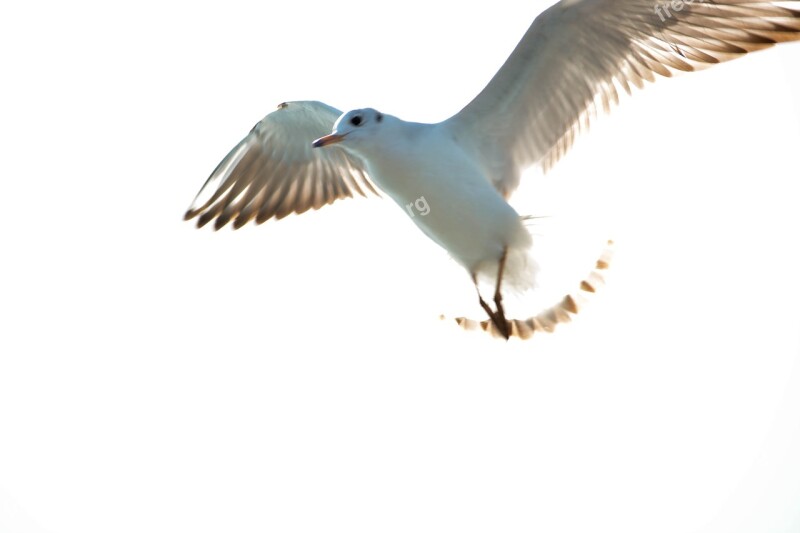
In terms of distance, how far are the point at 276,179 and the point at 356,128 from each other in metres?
1.30

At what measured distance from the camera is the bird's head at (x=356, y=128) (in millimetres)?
6094

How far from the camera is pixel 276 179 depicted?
7289mm

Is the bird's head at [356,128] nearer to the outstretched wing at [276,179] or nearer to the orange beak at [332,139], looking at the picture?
the orange beak at [332,139]

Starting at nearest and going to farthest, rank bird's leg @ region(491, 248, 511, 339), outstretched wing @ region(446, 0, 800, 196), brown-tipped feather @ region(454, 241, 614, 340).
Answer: outstretched wing @ region(446, 0, 800, 196)
bird's leg @ region(491, 248, 511, 339)
brown-tipped feather @ region(454, 241, 614, 340)

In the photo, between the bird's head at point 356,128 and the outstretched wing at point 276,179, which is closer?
the bird's head at point 356,128

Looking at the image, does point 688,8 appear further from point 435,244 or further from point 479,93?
point 435,244

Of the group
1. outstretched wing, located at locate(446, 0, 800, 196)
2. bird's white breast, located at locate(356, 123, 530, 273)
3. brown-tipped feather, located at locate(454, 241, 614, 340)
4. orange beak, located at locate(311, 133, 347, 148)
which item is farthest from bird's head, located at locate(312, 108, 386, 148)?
brown-tipped feather, located at locate(454, 241, 614, 340)

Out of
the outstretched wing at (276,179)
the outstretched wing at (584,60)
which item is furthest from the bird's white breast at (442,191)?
the outstretched wing at (276,179)

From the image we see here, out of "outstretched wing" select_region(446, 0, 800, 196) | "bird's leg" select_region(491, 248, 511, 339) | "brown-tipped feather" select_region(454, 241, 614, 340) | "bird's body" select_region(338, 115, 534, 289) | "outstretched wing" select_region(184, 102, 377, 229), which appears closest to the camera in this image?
"outstretched wing" select_region(446, 0, 800, 196)

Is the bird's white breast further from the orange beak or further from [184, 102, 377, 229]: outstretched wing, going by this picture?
[184, 102, 377, 229]: outstretched wing

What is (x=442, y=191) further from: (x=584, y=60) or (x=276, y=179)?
(x=276, y=179)

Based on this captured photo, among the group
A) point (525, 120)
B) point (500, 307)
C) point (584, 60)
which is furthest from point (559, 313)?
point (584, 60)

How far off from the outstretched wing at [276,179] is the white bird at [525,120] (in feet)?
2.14

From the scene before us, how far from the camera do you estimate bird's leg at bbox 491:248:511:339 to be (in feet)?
20.9
